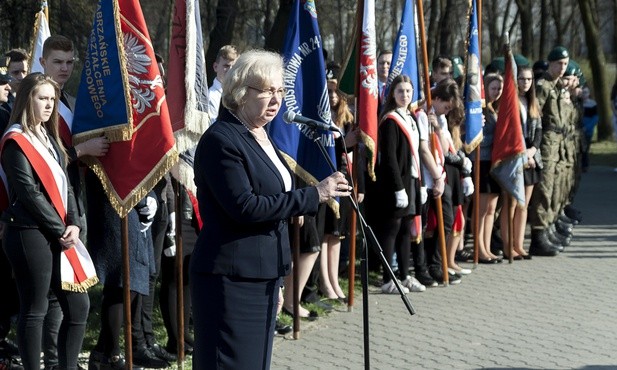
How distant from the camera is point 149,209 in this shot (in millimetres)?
6805

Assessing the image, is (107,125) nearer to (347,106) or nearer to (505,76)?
(347,106)

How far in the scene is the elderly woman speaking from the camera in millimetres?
4535

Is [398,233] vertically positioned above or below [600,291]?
above

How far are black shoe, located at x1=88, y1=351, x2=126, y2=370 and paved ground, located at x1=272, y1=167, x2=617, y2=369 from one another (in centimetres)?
115

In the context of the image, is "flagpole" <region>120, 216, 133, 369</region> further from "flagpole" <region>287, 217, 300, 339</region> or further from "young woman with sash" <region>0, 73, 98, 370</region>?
"flagpole" <region>287, 217, 300, 339</region>

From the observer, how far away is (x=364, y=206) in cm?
1012

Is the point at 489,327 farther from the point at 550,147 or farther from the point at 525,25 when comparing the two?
the point at 525,25

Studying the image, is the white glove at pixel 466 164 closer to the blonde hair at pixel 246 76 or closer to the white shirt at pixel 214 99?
the white shirt at pixel 214 99

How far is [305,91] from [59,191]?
2.55m

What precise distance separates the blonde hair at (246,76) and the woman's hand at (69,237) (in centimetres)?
170

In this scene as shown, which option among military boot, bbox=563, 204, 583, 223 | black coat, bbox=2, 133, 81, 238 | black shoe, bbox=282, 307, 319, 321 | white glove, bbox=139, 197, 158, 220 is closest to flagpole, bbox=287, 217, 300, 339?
black shoe, bbox=282, 307, 319, 321

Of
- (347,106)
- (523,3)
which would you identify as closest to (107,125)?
(347,106)

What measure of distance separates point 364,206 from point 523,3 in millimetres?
21073

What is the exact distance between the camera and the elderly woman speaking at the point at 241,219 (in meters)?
4.54
